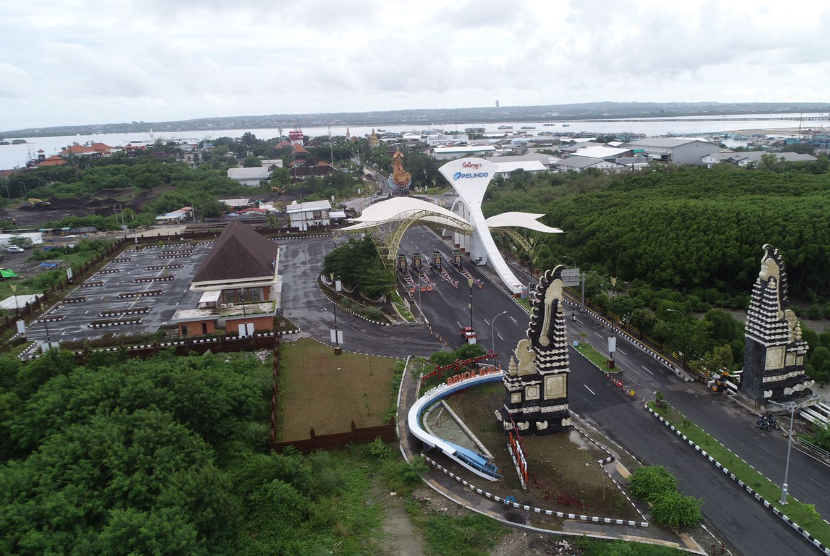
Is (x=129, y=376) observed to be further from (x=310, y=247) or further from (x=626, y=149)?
(x=626, y=149)

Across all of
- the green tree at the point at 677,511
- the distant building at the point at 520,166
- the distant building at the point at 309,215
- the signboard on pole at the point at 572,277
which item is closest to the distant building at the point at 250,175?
the distant building at the point at 309,215

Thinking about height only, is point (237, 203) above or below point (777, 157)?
below

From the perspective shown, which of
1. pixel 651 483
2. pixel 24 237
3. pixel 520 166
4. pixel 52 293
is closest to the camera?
pixel 651 483

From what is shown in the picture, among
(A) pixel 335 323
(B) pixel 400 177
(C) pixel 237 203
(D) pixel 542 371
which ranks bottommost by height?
(A) pixel 335 323

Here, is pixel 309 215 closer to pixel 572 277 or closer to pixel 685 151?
pixel 572 277

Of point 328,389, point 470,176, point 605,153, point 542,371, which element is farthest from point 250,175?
point 542,371

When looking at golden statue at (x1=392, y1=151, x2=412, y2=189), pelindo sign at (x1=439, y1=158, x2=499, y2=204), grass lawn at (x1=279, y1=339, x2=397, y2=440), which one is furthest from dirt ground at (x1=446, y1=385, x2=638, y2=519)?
golden statue at (x1=392, y1=151, x2=412, y2=189)

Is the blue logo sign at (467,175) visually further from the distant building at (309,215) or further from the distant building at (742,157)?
the distant building at (742,157)
